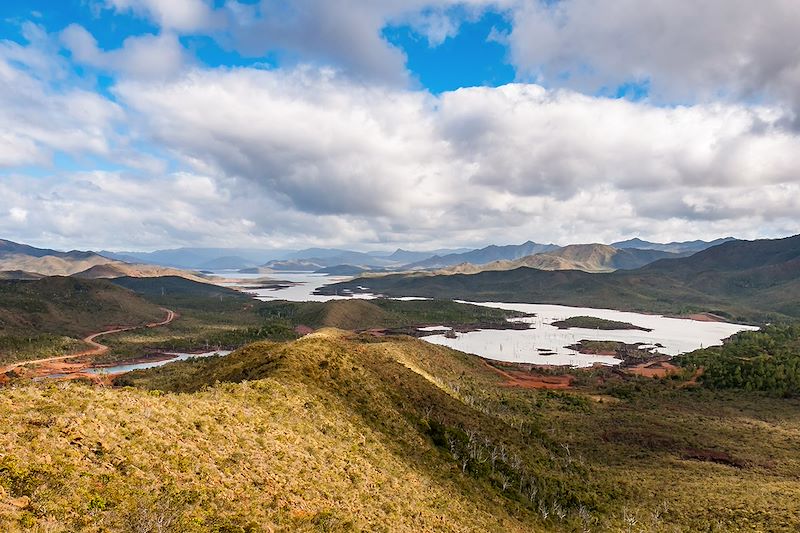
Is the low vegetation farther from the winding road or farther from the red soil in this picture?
the winding road

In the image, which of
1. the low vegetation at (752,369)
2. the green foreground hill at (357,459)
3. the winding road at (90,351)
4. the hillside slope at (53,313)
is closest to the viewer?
the green foreground hill at (357,459)

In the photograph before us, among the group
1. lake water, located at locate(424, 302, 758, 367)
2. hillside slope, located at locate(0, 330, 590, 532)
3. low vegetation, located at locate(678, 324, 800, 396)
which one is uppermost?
hillside slope, located at locate(0, 330, 590, 532)

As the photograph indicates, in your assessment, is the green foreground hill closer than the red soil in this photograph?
Yes

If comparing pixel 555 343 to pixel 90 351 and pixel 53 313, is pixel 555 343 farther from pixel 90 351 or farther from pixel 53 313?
pixel 53 313

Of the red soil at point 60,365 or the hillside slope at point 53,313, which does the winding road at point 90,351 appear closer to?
→ the red soil at point 60,365

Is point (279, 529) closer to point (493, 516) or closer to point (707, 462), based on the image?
point (493, 516)

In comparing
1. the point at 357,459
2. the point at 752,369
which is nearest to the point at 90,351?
the point at 357,459

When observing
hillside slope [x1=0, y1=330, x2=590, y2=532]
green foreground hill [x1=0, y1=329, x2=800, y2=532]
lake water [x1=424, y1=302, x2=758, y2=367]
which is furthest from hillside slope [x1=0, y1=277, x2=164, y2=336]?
hillside slope [x1=0, y1=330, x2=590, y2=532]

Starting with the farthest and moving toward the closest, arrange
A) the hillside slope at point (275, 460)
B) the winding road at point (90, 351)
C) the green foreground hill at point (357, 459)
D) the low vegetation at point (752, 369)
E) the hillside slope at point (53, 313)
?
the hillside slope at point (53, 313) < the winding road at point (90, 351) < the low vegetation at point (752, 369) < the green foreground hill at point (357, 459) < the hillside slope at point (275, 460)

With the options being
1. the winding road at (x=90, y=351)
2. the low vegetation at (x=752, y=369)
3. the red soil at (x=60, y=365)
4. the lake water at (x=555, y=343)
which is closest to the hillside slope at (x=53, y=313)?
the winding road at (x=90, y=351)

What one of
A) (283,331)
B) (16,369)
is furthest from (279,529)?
(283,331)

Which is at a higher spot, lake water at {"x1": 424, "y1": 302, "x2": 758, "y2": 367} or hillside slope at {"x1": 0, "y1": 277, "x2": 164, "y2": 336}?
hillside slope at {"x1": 0, "y1": 277, "x2": 164, "y2": 336}

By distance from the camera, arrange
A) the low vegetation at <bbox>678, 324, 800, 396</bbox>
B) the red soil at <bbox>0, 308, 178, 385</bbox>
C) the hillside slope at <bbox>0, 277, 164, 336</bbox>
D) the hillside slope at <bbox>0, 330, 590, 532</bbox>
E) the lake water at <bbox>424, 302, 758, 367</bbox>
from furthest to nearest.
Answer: the hillside slope at <bbox>0, 277, 164, 336</bbox>, the lake water at <bbox>424, 302, 758, 367</bbox>, the red soil at <bbox>0, 308, 178, 385</bbox>, the low vegetation at <bbox>678, 324, 800, 396</bbox>, the hillside slope at <bbox>0, 330, 590, 532</bbox>
